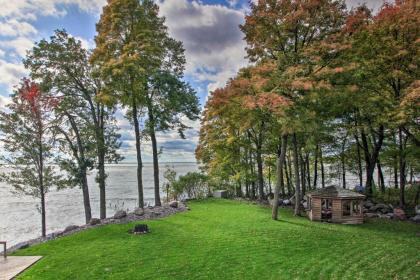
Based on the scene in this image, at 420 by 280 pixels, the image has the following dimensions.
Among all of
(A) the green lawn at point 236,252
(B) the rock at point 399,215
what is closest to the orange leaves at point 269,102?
(A) the green lawn at point 236,252

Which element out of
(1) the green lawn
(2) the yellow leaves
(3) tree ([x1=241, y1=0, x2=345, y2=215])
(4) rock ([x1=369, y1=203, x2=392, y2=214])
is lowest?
(4) rock ([x1=369, y1=203, x2=392, y2=214])

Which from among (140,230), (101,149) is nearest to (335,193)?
(140,230)

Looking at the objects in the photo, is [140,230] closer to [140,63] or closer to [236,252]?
[236,252]

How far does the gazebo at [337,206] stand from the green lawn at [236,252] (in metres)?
0.79

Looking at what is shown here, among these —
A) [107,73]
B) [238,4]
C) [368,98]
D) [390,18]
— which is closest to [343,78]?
[368,98]

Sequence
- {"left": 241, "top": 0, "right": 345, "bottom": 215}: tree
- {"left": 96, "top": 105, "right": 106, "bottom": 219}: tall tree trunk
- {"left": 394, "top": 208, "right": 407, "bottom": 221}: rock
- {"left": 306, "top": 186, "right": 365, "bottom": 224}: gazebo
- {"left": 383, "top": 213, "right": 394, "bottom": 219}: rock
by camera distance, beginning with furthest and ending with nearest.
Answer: {"left": 96, "top": 105, "right": 106, "bottom": 219}: tall tree trunk → {"left": 383, "top": 213, "right": 394, "bottom": 219}: rock → {"left": 394, "top": 208, "right": 407, "bottom": 221}: rock → {"left": 306, "top": 186, "right": 365, "bottom": 224}: gazebo → {"left": 241, "top": 0, "right": 345, "bottom": 215}: tree

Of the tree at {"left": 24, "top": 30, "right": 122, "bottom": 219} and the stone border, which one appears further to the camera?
the tree at {"left": 24, "top": 30, "right": 122, "bottom": 219}

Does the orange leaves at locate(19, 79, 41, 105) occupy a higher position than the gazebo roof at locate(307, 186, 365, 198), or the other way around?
the orange leaves at locate(19, 79, 41, 105)

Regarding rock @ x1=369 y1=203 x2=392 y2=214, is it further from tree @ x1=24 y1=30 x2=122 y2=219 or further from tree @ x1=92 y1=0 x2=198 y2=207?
tree @ x1=24 y1=30 x2=122 y2=219

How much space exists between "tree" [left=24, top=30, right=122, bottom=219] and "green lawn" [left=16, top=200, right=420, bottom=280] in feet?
19.1

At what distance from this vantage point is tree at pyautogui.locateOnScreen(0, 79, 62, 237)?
15.5 meters

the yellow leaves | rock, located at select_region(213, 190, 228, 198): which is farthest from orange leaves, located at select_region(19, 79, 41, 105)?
rock, located at select_region(213, 190, 228, 198)

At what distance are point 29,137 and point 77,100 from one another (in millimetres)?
3571

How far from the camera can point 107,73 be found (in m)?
15.5
